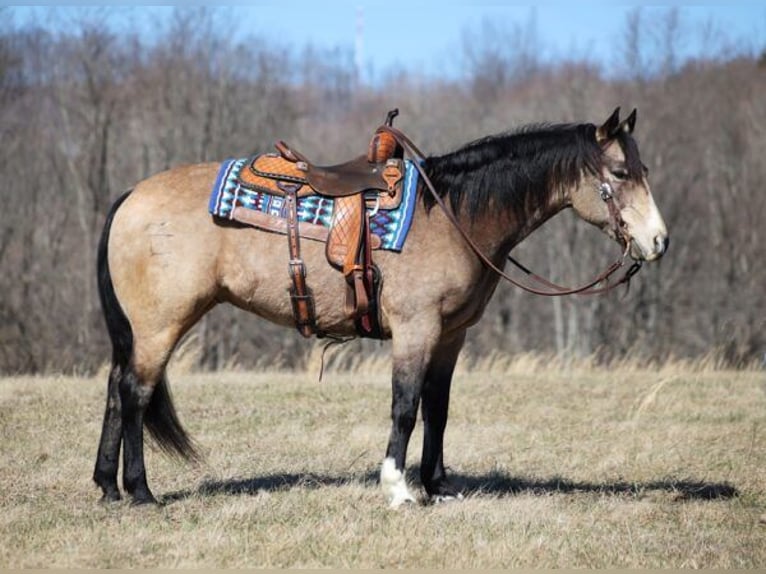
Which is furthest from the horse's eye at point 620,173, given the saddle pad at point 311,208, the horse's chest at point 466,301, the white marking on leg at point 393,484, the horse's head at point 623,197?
the white marking on leg at point 393,484

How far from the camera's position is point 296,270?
650 centimetres

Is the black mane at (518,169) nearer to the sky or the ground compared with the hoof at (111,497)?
nearer to the sky

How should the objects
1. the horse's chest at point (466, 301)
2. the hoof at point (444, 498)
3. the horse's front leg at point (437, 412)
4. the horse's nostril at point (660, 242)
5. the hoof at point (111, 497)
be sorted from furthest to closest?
the horse's front leg at point (437, 412), the hoof at point (444, 498), the hoof at point (111, 497), the horse's chest at point (466, 301), the horse's nostril at point (660, 242)

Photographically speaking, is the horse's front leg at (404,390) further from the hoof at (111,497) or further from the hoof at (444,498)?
the hoof at (111,497)

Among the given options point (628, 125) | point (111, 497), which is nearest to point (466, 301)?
point (628, 125)

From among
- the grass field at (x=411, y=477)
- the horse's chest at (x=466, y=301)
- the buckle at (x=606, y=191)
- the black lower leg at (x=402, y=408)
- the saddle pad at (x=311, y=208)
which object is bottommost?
the grass field at (x=411, y=477)

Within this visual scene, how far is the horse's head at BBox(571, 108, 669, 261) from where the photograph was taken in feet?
21.1

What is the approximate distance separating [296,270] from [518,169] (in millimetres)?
1625

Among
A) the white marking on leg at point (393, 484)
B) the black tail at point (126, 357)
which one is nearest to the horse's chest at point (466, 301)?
the white marking on leg at point (393, 484)

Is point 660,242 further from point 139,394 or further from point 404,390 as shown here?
point 139,394

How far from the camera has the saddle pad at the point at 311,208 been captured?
6.50 meters

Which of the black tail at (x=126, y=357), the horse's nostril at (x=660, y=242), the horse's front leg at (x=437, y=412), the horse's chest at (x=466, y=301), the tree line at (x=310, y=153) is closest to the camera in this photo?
the horse's nostril at (x=660, y=242)

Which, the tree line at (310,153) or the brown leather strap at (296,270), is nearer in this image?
the brown leather strap at (296,270)

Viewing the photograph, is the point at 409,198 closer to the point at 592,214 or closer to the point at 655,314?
the point at 592,214
